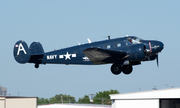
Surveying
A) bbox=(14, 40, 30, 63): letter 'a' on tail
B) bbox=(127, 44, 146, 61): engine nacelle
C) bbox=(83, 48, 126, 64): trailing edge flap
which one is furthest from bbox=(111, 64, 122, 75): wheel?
bbox=(14, 40, 30, 63): letter 'a' on tail

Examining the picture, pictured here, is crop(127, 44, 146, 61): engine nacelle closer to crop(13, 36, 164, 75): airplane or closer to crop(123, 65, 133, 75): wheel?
crop(13, 36, 164, 75): airplane

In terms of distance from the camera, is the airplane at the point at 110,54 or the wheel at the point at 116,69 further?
the wheel at the point at 116,69

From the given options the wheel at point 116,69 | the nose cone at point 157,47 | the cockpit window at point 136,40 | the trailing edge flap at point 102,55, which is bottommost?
the wheel at point 116,69

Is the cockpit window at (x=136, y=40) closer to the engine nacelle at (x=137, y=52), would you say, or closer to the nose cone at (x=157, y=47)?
the engine nacelle at (x=137, y=52)

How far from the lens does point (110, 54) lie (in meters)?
22.5

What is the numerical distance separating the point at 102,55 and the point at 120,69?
173 centimetres

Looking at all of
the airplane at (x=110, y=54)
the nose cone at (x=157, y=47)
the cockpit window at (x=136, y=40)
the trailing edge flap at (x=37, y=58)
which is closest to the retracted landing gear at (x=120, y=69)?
the airplane at (x=110, y=54)

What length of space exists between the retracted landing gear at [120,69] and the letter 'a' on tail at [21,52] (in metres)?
7.63

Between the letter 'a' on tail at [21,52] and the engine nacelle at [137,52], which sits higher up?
the letter 'a' on tail at [21,52]

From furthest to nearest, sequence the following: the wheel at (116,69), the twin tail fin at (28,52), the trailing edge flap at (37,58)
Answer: the twin tail fin at (28,52), the trailing edge flap at (37,58), the wheel at (116,69)

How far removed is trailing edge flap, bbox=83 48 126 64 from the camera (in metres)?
21.8

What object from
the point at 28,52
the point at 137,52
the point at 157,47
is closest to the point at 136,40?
the point at 137,52

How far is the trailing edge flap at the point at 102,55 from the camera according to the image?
21836mm

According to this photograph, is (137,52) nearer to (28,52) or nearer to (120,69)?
(120,69)
